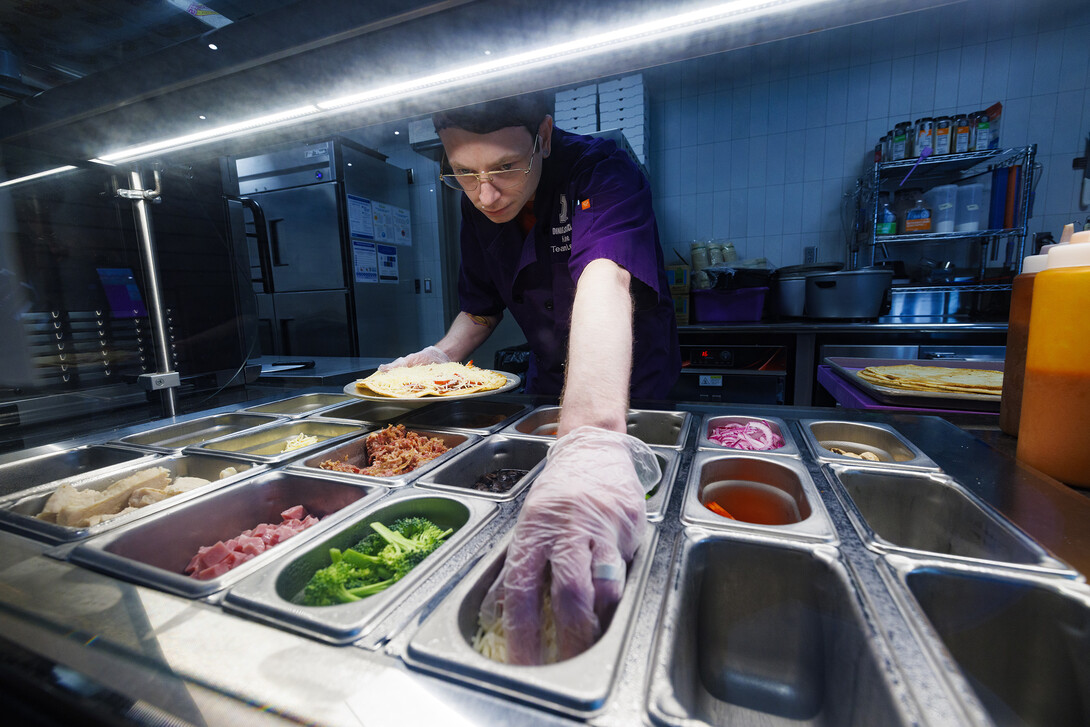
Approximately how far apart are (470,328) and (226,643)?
5.47 feet

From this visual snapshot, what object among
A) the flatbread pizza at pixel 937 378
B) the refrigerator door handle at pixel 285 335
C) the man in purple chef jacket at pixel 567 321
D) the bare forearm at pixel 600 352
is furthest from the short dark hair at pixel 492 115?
the refrigerator door handle at pixel 285 335

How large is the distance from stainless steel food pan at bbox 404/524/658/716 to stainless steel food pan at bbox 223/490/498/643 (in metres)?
0.08

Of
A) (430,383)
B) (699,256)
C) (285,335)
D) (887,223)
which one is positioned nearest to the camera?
(430,383)

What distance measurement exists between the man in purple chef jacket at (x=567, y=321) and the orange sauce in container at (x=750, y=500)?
194mm

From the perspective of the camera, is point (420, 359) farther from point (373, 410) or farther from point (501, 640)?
point (501, 640)

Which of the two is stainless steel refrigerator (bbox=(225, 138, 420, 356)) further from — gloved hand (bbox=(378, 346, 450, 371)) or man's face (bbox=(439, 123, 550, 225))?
man's face (bbox=(439, 123, 550, 225))

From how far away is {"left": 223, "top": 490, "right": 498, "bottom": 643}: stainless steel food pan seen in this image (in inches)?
22.8

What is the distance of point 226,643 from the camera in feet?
1.83

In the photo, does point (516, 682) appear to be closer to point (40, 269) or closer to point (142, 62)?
point (142, 62)

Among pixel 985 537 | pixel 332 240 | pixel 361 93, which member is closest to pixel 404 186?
pixel 332 240

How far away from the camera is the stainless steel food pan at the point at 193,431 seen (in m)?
1.37

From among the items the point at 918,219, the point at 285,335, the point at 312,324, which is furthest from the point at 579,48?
the point at 285,335

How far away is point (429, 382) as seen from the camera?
157 cm

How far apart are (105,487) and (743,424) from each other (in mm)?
1639
